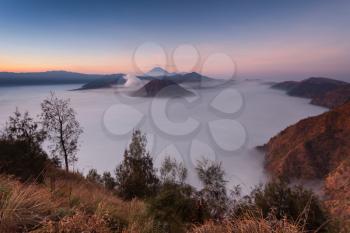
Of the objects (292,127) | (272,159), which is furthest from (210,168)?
(292,127)

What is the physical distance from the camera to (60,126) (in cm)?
2925

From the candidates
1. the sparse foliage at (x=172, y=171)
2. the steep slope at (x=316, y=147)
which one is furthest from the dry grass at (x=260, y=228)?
the steep slope at (x=316, y=147)

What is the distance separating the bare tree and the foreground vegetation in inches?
4.3

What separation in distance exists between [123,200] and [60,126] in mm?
17586

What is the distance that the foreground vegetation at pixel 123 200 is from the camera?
10.8 ft

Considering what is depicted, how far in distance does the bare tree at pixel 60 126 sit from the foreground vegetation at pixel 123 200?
4.3 inches

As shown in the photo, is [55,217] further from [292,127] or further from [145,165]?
[292,127]

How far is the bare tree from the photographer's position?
2853cm

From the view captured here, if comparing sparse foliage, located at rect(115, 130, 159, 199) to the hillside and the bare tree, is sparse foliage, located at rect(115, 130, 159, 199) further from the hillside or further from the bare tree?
the hillside

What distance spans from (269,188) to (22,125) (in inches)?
837

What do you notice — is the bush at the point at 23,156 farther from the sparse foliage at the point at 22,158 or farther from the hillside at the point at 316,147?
the hillside at the point at 316,147

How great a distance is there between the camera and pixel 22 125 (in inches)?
945

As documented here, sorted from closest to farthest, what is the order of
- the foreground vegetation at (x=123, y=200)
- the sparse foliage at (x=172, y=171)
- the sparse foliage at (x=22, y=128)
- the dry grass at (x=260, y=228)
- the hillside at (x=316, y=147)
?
1. the dry grass at (x=260, y=228)
2. the foreground vegetation at (x=123, y=200)
3. the sparse foliage at (x=22, y=128)
4. the sparse foliage at (x=172, y=171)
5. the hillside at (x=316, y=147)

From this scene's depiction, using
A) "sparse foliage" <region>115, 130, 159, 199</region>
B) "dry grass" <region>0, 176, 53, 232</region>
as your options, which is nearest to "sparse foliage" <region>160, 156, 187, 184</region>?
"sparse foliage" <region>115, 130, 159, 199</region>
